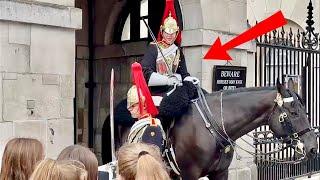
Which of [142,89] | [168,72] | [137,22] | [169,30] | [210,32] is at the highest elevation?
[137,22]

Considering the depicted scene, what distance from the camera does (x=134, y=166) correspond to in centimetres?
304

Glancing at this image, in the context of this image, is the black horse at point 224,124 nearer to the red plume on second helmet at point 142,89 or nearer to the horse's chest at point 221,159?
the horse's chest at point 221,159

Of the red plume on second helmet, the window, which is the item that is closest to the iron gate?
the window

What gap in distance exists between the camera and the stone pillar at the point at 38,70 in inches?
229

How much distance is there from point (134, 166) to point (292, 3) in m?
11.3

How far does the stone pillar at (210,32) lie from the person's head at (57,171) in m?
5.34

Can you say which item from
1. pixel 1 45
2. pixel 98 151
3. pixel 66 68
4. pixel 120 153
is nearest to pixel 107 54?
pixel 98 151

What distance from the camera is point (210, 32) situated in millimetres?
8023

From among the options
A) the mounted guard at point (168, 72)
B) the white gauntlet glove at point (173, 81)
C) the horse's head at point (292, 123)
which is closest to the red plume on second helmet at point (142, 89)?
the mounted guard at point (168, 72)

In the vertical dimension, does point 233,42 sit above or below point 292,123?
above

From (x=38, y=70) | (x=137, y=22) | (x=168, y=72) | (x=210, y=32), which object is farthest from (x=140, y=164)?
(x=137, y=22)

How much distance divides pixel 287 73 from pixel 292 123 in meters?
4.44

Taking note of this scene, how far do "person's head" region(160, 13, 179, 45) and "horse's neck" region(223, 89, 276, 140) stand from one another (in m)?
0.91

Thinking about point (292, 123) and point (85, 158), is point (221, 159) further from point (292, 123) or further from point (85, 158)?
point (85, 158)
